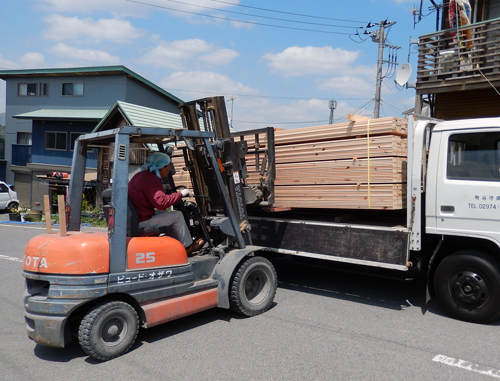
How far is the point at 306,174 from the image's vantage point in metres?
6.46

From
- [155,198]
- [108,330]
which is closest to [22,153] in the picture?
[155,198]

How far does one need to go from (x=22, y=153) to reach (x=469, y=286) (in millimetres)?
29441

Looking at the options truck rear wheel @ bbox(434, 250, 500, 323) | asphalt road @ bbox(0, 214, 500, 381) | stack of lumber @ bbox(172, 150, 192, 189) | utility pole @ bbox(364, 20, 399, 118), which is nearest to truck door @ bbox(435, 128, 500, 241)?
truck rear wheel @ bbox(434, 250, 500, 323)

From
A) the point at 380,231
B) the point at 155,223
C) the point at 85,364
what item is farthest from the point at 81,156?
the point at 380,231

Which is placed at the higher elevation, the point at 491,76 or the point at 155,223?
the point at 491,76

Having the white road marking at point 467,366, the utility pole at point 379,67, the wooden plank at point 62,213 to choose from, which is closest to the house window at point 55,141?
the utility pole at point 379,67

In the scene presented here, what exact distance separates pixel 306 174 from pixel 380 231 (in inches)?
57.0

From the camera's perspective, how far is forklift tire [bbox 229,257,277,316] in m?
5.39

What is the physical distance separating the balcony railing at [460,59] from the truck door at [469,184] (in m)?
6.32

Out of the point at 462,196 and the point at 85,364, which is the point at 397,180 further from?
the point at 85,364

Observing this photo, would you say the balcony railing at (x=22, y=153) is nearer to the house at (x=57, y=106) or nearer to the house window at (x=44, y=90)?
the house at (x=57, y=106)

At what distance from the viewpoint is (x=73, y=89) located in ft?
91.1

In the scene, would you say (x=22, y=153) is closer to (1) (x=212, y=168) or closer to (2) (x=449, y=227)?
(1) (x=212, y=168)

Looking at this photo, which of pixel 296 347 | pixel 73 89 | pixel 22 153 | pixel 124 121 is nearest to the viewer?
pixel 296 347
